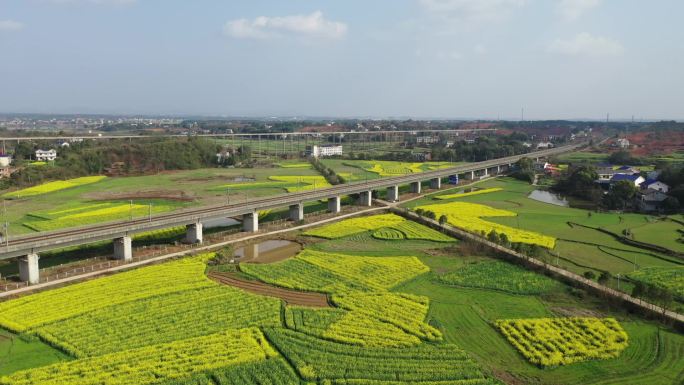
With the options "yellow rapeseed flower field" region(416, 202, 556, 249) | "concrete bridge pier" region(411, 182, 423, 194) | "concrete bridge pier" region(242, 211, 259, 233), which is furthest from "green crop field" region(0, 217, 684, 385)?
"concrete bridge pier" region(411, 182, 423, 194)

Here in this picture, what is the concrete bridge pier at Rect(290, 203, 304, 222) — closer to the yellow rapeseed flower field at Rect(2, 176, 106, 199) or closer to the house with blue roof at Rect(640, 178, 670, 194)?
the yellow rapeseed flower field at Rect(2, 176, 106, 199)

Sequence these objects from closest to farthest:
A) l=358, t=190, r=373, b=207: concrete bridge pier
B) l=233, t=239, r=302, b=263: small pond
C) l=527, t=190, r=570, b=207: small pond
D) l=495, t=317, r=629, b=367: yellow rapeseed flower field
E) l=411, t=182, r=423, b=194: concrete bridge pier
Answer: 1. l=495, t=317, r=629, b=367: yellow rapeseed flower field
2. l=233, t=239, r=302, b=263: small pond
3. l=358, t=190, r=373, b=207: concrete bridge pier
4. l=527, t=190, r=570, b=207: small pond
5. l=411, t=182, r=423, b=194: concrete bridge pier

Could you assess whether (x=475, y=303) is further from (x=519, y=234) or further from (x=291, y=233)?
(x=291, y=233)

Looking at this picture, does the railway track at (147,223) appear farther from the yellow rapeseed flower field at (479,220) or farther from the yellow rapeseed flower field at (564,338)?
the yellow rapeseed flower field at (564,338)

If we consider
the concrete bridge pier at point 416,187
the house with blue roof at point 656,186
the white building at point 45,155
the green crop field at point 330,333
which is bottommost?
the green crop field at point 330,333

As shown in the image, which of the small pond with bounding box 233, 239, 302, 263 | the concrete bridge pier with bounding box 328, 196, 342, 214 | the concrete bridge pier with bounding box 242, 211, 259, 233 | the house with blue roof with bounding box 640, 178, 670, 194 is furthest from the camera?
Answer: the house with blue roof with bounding box 640, 178, 670, 194

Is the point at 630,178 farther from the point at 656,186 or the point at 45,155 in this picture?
the point at 45,155

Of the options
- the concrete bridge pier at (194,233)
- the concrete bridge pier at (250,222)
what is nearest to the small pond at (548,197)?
the concrete bridge pier at (250,222)

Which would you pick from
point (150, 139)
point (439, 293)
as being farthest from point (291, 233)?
point (150, 139)
